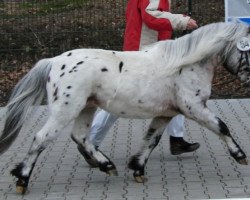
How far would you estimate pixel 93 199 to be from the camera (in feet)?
23.2

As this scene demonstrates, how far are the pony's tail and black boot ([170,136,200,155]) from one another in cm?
181

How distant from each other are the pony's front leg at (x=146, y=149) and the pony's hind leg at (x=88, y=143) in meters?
0.22

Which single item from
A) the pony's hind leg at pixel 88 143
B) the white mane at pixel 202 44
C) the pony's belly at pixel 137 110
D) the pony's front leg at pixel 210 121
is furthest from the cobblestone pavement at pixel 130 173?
the white mane at pixel 202 44

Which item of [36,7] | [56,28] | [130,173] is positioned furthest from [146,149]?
[36,7]

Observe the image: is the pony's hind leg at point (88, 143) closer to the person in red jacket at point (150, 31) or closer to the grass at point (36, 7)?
the person in red jacket at point (150, 31)

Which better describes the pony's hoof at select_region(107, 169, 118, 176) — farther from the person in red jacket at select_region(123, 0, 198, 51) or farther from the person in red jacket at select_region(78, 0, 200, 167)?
the person in red jacket at select_region(123, 0, 198, 51)

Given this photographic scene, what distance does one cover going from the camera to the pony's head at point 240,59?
7465 millimetres

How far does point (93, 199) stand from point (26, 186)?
2.12ft

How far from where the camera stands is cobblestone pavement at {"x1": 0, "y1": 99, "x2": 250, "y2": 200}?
723 cm

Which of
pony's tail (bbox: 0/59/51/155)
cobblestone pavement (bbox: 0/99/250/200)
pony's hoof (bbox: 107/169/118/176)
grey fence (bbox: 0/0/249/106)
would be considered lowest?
grey fence (bbox: 0/0/249/106)

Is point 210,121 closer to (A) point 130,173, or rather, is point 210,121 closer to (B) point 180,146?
(A) point 130,173

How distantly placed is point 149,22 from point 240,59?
3.28ft

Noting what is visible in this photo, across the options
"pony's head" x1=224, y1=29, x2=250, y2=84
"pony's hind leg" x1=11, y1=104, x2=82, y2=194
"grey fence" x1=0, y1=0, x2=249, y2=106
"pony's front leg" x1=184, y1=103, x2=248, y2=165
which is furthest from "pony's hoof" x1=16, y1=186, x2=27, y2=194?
"grey fence" x1=0, y1=0, x2=249, y2=106

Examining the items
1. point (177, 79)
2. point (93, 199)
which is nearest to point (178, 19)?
point (177, 79)
